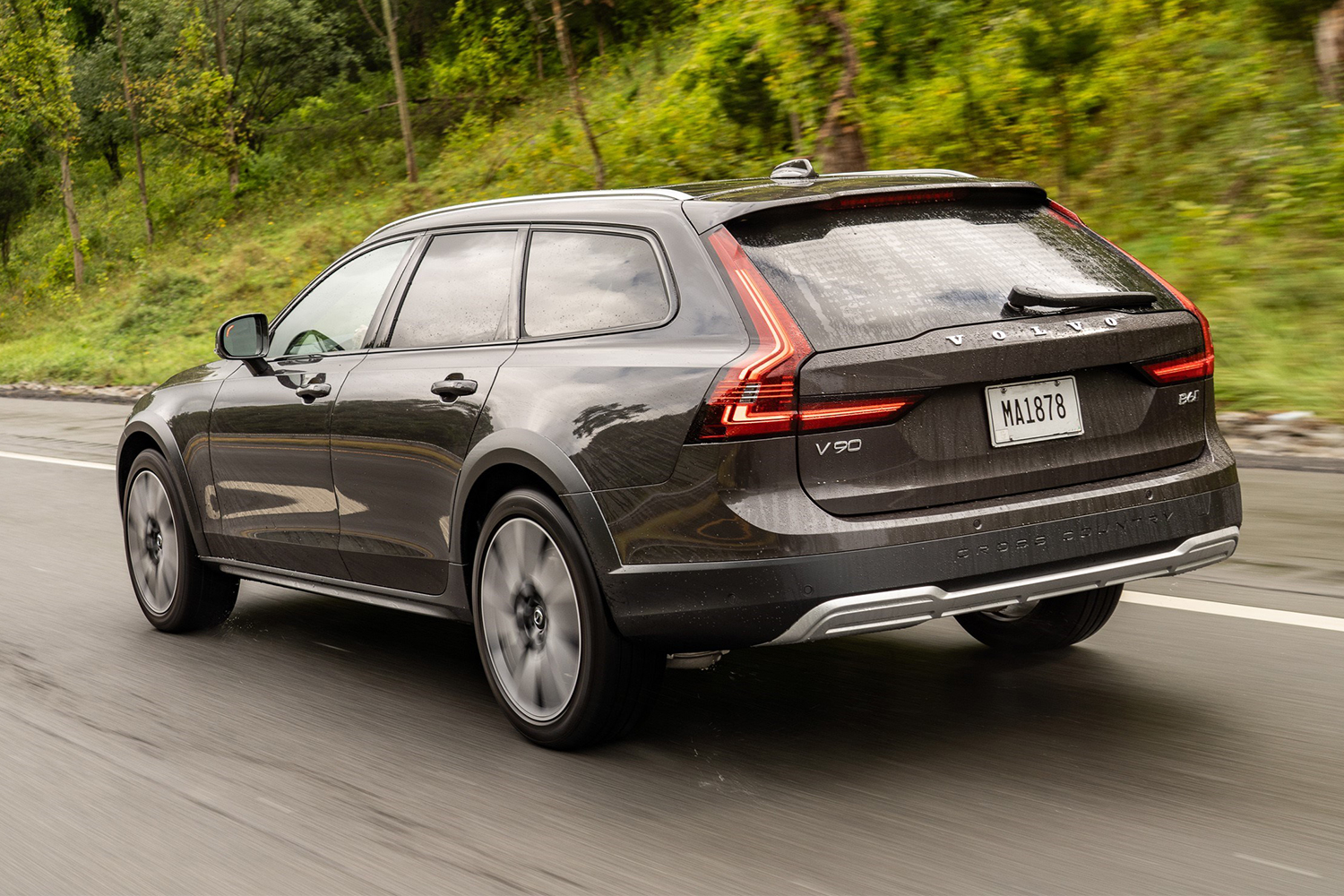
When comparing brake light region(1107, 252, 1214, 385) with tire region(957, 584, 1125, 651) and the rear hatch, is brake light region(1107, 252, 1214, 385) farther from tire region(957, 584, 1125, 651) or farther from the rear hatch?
tire region(957, 584, 1125, 651)

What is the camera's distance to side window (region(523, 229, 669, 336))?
4.37 m

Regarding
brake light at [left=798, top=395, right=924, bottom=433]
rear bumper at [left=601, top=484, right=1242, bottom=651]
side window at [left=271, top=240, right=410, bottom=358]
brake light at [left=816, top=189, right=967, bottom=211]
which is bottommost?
rear bumper at [left=601, top=484, right=1242, bottom=651]

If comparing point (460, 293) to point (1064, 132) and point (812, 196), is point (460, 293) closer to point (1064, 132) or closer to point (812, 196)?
point (812, 196)

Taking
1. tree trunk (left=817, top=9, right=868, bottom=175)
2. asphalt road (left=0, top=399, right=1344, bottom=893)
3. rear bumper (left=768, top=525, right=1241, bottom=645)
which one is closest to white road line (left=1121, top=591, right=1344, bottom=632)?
asphalt road (left=0, top=399, right=1344, bottom=893)

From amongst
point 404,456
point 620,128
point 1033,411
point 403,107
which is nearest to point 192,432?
point 404,456

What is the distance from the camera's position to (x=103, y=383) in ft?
80.7

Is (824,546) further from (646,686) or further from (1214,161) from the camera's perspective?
(1214,161)

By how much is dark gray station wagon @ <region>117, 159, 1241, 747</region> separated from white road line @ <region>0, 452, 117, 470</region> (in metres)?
7.96

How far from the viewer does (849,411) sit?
3.83 metres

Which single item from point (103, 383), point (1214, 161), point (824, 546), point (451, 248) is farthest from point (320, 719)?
point (103, 383)

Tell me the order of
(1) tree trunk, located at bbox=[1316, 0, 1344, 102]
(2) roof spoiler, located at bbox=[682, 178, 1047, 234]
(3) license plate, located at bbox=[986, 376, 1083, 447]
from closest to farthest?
1. (3) license plate, located at bbox=[986, 376, 1083, 447]
2. (2) roof spoiler, located at bbox=[682, 178, 1047, 234]
3. (1) tree trunk, located at bbox=[1316, 0, 1344, 102]

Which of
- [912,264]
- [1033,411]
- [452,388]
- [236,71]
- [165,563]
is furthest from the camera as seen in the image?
[236,71]

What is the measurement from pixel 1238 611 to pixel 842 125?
10958 mm

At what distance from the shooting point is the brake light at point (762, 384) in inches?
150
